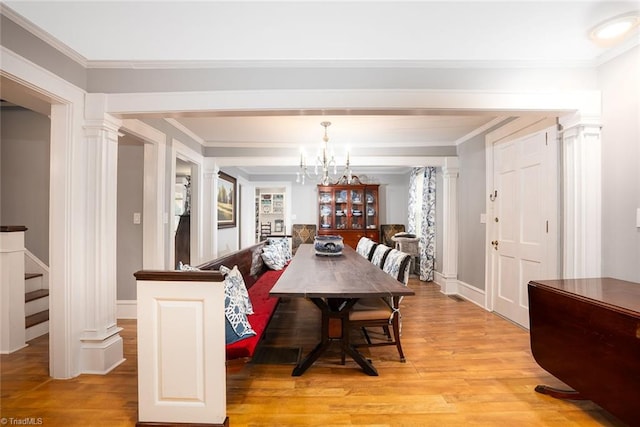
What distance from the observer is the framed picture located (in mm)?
5539

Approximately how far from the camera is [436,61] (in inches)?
84.1

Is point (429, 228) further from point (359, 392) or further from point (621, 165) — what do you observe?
point (359, 392)

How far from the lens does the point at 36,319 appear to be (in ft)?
9.43

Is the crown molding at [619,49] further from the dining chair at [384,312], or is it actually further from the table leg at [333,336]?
the table leg at [333,336]

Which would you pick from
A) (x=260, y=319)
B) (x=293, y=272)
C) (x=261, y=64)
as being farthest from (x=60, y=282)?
(x=261, y=64)

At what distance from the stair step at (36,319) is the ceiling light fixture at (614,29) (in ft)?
16.0

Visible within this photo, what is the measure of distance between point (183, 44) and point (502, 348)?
3.43 meters

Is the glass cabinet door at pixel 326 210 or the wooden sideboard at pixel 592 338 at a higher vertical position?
the glass cabinet door at pixel 326 210

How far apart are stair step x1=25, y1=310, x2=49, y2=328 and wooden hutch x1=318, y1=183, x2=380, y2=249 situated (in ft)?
15.8

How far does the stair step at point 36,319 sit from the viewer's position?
277cm

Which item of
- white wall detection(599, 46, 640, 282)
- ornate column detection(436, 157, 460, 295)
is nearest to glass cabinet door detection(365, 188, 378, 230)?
ornate column detection(436, 157, 460, 295)

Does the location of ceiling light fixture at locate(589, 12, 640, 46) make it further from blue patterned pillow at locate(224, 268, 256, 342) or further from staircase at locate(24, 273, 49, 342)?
staircase at locate(24, 273, 49, 342)

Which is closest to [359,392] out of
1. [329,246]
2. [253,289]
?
[253,289]

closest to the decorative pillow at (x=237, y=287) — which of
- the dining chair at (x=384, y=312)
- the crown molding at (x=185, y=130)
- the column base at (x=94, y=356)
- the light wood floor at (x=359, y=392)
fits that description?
the light wood floor at (x=359, y=392)
